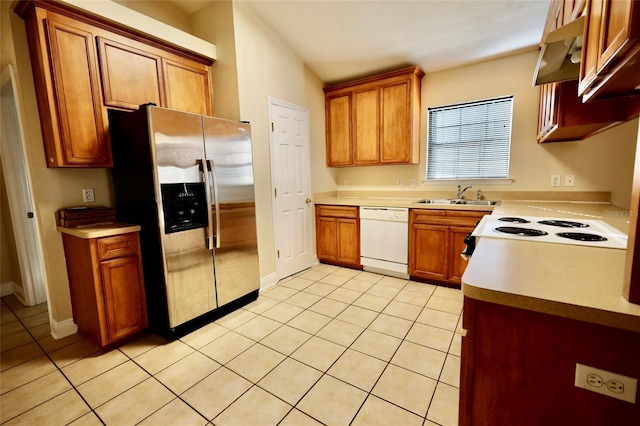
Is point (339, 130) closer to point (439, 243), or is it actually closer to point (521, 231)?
point (439, 243)

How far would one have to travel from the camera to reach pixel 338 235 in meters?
3.84

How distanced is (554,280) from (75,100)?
3029 millimetres

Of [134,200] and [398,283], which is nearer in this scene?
[134,200]

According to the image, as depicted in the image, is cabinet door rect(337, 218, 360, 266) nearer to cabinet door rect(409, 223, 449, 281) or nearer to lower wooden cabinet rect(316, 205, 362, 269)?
lower wooden cabinet rect(316, 205, 362, 269)

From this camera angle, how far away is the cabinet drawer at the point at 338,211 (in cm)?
368

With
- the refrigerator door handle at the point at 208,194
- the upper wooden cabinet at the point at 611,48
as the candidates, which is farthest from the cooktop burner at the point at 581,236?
the refrigerator door handle at the point at 208,194

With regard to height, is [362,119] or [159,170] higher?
[362,119]

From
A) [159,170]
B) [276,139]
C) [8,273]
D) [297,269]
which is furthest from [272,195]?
[8,273]

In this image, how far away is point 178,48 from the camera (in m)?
2.67

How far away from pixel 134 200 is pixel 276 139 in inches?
63.5

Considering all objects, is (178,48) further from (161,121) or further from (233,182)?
(233,182)

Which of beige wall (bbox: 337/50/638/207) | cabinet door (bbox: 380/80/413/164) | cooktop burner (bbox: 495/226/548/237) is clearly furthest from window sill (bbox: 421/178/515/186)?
cooktop burner (bbox: 495/226/548/237)

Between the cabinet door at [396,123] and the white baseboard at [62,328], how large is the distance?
3.63m

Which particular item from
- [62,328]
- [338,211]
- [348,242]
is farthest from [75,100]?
[348,242]
